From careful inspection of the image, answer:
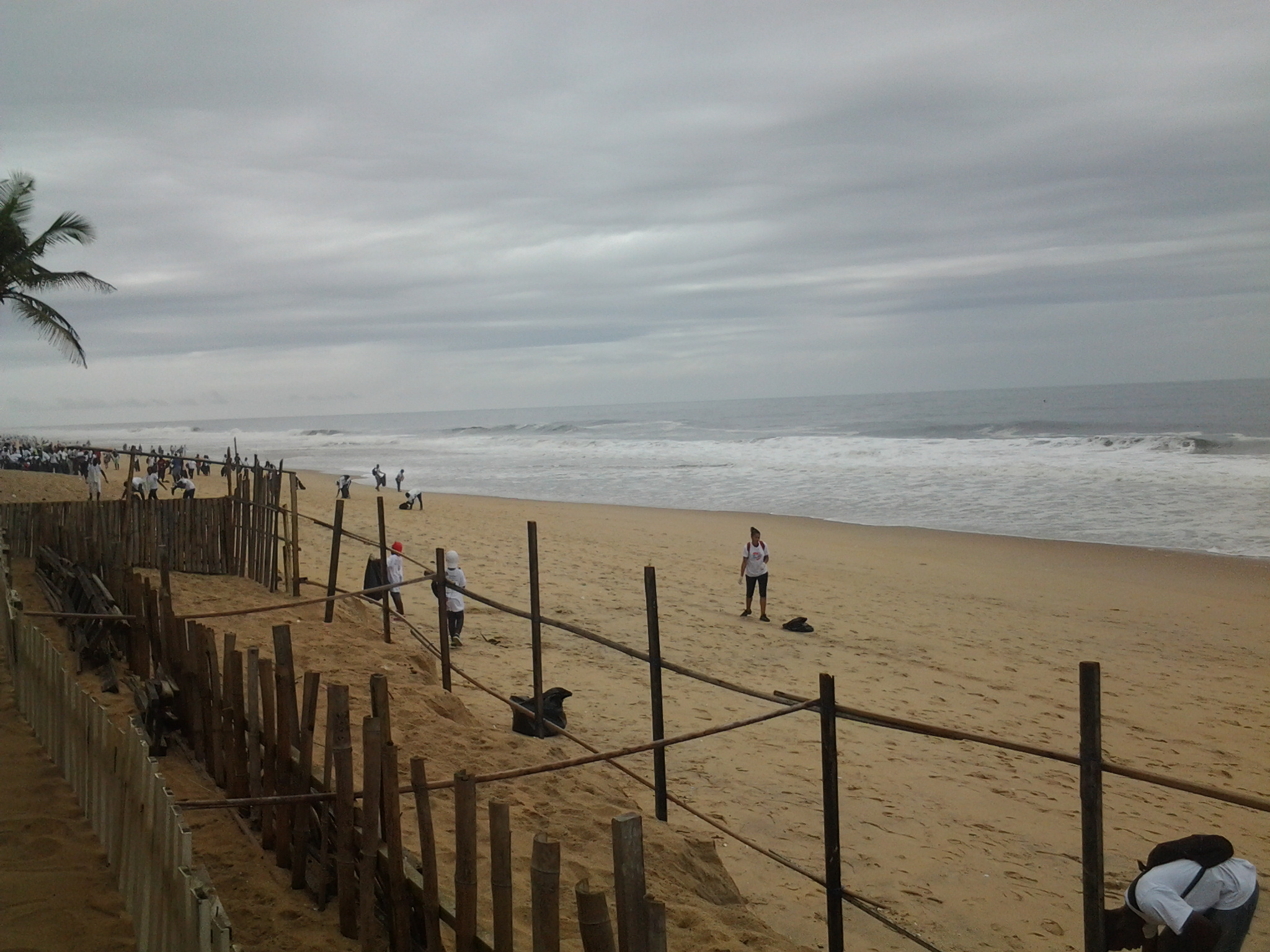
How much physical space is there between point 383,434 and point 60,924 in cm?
8163

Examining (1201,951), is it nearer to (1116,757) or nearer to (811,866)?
(811,866)

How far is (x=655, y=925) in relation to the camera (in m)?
2.50

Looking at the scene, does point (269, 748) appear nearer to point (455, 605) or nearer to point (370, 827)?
point (370, 827)

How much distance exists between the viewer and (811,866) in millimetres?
5648

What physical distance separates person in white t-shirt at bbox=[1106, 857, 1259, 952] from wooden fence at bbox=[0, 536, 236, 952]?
306 centimetres

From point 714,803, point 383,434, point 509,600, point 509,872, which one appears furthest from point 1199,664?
point 383,434

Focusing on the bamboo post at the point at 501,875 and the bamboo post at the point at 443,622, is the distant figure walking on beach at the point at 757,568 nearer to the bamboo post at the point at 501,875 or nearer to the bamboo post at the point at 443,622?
the bamboo post at the point at 443,622

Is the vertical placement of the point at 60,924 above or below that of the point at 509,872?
below

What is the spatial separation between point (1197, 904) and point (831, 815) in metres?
1.45

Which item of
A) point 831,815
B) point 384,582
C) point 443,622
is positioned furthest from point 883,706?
point 384,582

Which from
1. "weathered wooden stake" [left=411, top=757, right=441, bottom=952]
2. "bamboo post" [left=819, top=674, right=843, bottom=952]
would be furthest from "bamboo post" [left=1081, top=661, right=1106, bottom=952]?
"weathered wooden stake" [left=411, top=757, right=441, bottom=952]

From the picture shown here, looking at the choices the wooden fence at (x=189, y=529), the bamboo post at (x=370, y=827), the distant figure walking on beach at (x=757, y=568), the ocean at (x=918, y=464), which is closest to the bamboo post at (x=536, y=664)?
the bamboo post at (x=370, y=827)

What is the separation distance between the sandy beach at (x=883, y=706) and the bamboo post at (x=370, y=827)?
124cm

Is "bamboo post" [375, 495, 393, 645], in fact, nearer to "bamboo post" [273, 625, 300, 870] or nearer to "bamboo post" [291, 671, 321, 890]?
"bamboo post" [273, 625, 300, 870]
